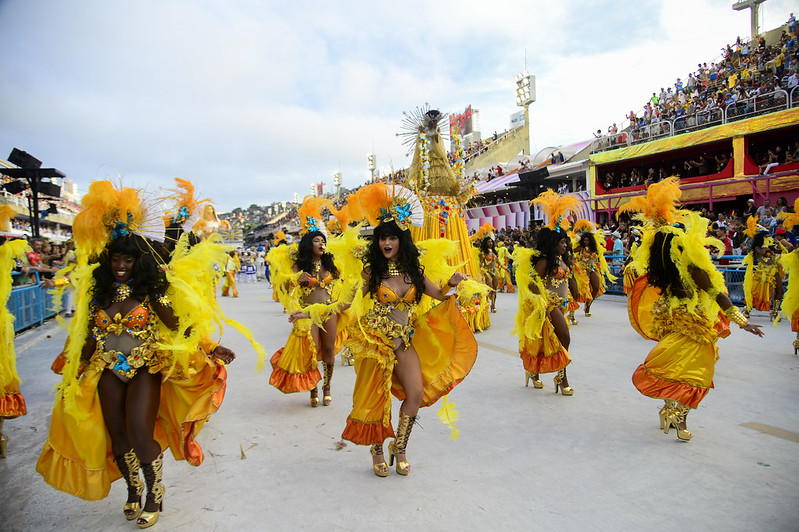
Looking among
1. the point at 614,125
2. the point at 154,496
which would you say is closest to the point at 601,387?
the point at 154,496

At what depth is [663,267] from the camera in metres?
4.31

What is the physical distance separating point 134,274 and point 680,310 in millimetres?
4161

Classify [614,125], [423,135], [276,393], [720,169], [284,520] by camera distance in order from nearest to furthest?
[284,520] < [276,393] < [423,135] < [720,169] < [614,125]

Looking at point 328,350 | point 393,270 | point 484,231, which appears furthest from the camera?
point 484,231

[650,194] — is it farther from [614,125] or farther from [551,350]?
[614,125]

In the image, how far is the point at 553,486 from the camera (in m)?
3.29

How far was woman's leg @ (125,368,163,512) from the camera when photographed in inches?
116

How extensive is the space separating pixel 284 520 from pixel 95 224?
7.00 ft

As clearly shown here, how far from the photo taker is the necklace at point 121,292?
301cm

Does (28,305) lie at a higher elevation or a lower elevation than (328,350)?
higher

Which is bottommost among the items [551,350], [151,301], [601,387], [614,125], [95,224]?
[601,387]

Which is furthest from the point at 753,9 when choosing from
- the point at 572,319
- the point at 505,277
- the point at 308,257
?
the point at 308,257

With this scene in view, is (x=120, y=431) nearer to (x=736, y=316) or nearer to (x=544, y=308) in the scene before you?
(x=544, y=308)

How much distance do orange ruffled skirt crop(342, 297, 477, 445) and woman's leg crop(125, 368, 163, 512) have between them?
1.24 metres
